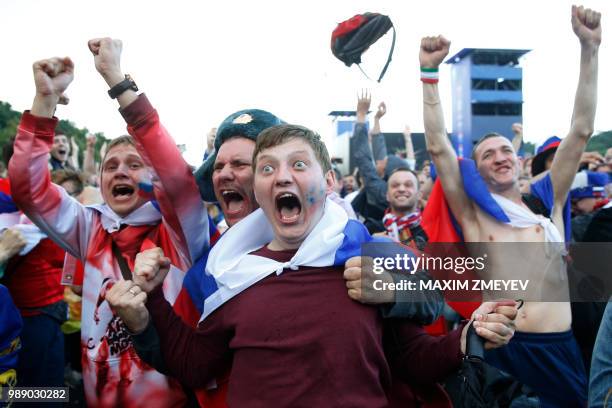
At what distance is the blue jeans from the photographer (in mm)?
1593

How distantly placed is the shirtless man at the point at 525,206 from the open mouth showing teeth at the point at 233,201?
1.37 metres

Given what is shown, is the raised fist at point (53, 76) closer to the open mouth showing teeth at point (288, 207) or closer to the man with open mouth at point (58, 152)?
the open mouth showing teeth at point (288, 207)

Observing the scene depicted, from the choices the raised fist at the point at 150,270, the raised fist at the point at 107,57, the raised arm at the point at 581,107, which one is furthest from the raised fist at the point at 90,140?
the raised arm at the point at 581,107

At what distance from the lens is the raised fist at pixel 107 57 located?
A: 206 cm

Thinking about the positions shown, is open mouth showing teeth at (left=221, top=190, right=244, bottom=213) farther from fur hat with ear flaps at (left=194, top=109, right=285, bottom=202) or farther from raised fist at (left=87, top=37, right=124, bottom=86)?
raised fist at (left=87, top=37, right=124, bottom=86)

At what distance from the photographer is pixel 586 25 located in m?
2.90

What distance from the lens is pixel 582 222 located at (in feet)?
12.7


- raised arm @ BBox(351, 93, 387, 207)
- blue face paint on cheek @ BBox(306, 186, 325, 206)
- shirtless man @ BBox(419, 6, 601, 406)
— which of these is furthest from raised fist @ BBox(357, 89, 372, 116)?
blue face paint on cheek @ BBox(306, 186, 325, 206)

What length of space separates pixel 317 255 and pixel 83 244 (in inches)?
49.7

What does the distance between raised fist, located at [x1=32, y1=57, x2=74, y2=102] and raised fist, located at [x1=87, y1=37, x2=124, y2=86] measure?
27 centimetres

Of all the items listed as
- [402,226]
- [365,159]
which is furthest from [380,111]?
[402,226]

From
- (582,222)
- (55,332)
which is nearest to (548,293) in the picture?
(582,222)

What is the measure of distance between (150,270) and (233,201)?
515 mm

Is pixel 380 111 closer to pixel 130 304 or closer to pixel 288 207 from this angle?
pixel 288 207
